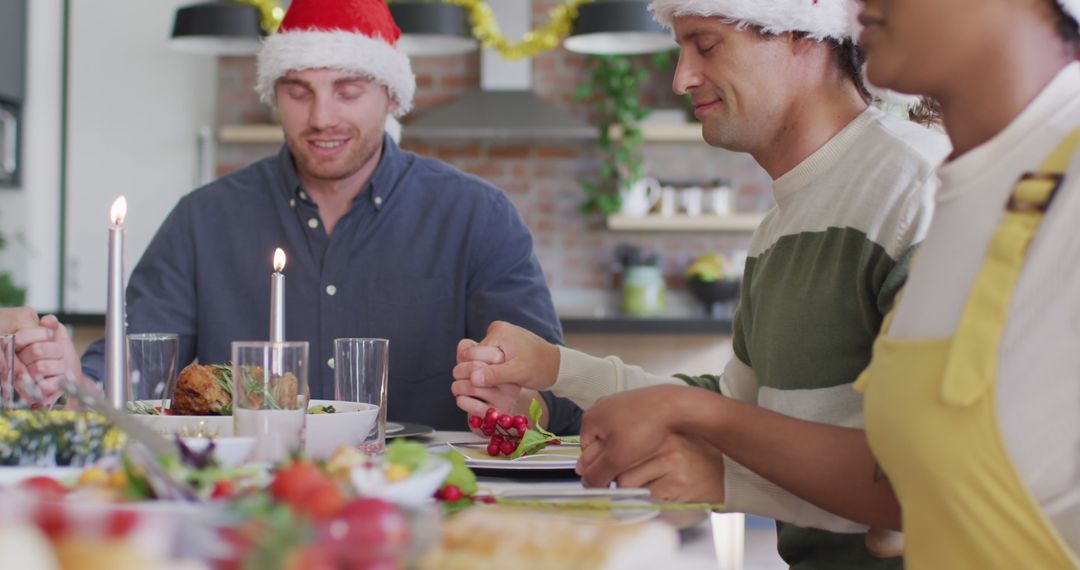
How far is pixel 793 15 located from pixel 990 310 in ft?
2.55

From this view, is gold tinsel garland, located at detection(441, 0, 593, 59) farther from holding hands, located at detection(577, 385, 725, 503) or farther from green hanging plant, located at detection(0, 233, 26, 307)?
holding hands, located at detection(577, 385, 725, 503)

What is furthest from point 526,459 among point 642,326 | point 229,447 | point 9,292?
point 9,292

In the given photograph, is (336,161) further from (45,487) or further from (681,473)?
(45,487)

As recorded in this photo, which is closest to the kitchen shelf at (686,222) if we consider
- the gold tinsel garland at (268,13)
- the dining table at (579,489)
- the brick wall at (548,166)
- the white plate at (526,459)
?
the brick wall at (548,166)

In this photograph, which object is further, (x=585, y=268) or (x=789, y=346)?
Result: (x=585, y=268)

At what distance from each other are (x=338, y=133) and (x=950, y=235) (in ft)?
5.23

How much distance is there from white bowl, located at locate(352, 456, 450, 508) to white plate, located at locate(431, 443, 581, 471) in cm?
48

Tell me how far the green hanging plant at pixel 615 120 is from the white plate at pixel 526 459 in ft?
14.6

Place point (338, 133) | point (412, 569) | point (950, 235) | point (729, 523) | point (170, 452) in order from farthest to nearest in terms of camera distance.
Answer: point (729, 523)
point (338, 133)
point (950, 235)
point (170, 452)
point (412, 569)

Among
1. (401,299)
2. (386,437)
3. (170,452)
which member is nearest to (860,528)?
(386,437)

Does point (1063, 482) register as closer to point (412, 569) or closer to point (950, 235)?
point (950, 235)

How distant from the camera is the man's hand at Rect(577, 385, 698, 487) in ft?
4.11

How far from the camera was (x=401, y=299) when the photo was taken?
2.44 meters

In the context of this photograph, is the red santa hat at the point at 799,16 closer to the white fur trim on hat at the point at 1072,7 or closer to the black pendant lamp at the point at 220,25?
the white fur trim on hat at the point at 1072,7
